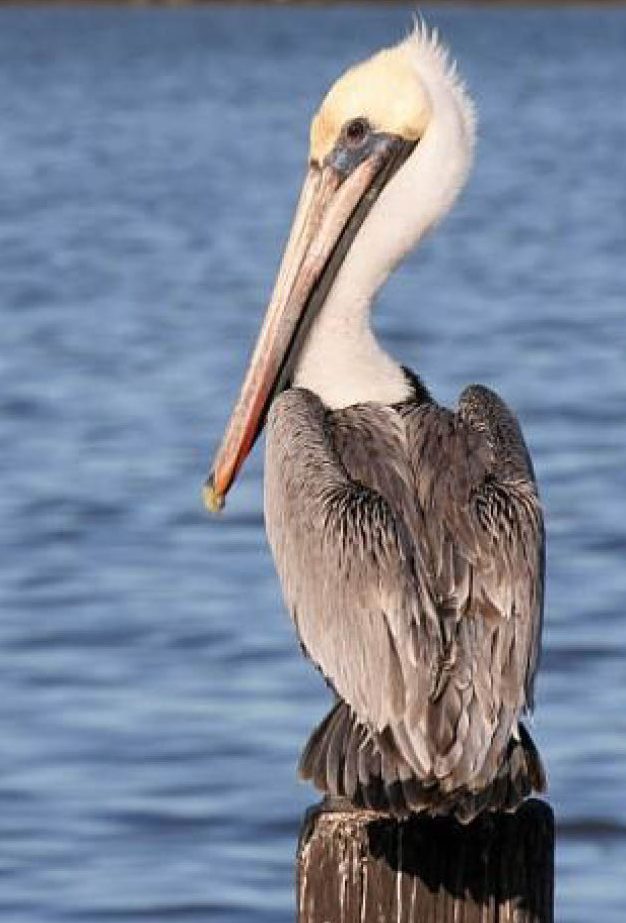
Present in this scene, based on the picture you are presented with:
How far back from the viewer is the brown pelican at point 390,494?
4711 mm

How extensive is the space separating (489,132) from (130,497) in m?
27.1

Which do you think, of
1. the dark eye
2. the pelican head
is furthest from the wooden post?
the dark eye

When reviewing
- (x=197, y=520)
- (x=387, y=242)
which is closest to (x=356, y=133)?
(x=387, y=242)

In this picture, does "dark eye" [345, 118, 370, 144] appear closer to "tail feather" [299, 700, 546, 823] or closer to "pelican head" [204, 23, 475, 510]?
"pelican head" [204, 23, 475, 510]

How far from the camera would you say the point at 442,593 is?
4.82 metres

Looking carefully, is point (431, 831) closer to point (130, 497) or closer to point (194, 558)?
point (194, 558)

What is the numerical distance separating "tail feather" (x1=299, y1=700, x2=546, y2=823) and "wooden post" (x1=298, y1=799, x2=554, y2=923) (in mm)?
30

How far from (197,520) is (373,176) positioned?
6562mm

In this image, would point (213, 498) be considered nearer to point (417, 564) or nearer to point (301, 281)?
point (301, 281)

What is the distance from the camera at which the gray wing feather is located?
4730mm

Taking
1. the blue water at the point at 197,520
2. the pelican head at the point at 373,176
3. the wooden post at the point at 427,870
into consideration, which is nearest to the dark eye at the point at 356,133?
the pelican head at the point at 373,176

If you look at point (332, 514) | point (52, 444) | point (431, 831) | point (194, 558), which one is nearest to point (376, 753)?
point (431, 831)

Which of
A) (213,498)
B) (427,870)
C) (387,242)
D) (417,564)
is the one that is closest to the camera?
(427,870)

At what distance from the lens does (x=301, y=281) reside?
5.75 metres
